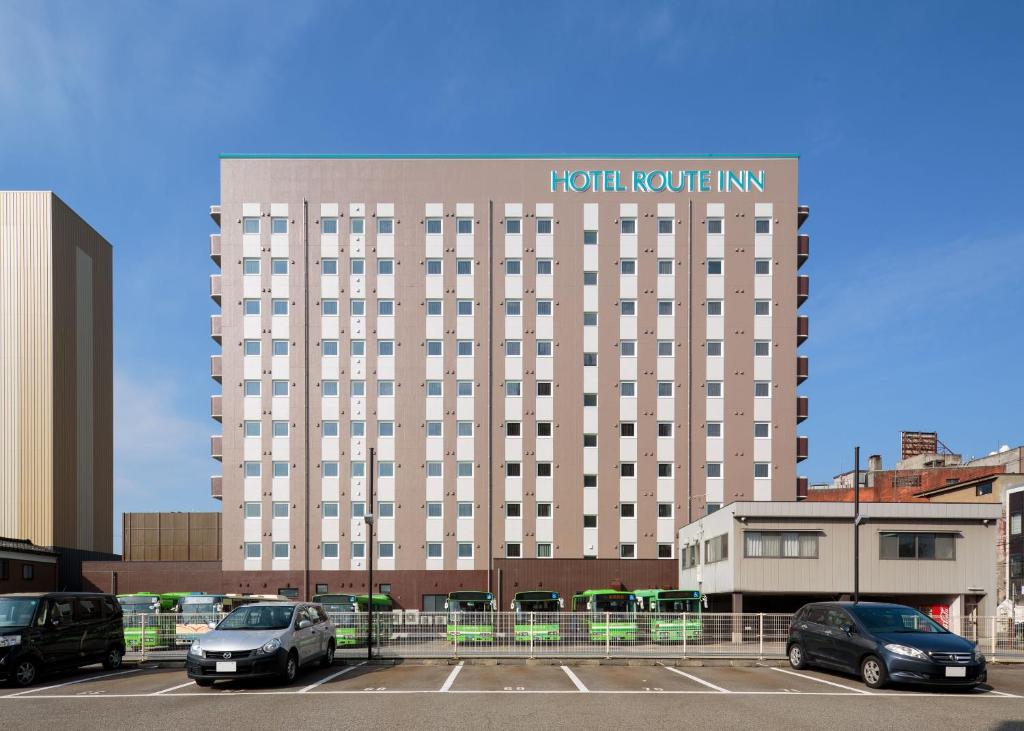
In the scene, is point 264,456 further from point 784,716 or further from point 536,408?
point 784,716

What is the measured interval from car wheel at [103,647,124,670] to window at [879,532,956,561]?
29776 millimetres

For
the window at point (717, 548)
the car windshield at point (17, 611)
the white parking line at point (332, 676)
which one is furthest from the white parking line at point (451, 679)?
the window at point (717, 548)

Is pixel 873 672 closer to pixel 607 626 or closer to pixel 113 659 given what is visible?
pixel 607 626

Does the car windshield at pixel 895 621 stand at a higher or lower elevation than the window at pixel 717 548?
higher

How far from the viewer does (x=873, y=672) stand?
1878cm

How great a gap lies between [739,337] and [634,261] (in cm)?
827

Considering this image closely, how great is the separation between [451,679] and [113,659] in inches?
354

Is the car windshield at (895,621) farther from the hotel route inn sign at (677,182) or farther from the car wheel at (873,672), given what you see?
the hotel route inn sign at (677,182)

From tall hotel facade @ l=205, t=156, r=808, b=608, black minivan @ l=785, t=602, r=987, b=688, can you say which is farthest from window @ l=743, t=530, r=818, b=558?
tall hotel facade @ l=205, t=156, r=808, b=608

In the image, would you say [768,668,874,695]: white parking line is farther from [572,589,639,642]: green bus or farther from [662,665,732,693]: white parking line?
[572,589,639,642]: green bus

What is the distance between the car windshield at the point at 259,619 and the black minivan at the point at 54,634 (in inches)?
156

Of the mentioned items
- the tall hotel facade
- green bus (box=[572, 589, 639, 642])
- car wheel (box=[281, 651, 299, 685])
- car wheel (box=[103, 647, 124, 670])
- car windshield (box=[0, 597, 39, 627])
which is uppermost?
the tall hotel facade

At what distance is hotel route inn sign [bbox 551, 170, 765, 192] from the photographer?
5959 centimetres

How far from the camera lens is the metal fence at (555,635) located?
24.6 m
